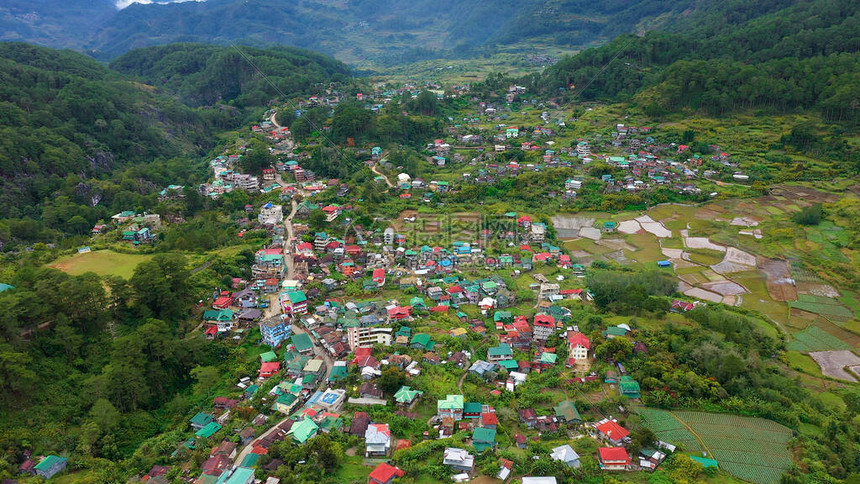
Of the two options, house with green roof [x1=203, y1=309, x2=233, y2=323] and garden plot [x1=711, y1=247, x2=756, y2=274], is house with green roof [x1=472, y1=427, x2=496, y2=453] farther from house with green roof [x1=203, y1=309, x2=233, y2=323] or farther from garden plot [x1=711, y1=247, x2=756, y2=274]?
garden plot [x1=711, y1=247, x2=756, y2=274]

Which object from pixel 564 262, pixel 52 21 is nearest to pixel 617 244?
pixel 564 262

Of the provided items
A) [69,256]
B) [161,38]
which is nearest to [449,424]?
[69,256]

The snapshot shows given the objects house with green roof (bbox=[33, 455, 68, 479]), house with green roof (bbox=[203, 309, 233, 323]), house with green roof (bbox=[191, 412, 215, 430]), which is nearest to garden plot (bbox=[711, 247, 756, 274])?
house with green roof (bbox=[203, 309, 233, 323])

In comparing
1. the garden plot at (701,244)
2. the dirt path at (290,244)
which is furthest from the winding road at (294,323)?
the garden plot at (701,244)

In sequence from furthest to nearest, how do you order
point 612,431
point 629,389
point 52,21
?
point 52,21
point 629,389
point 612,431

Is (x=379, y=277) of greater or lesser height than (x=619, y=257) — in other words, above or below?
above

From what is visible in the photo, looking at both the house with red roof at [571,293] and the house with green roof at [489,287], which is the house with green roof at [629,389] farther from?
the house with green roof at [489,287]

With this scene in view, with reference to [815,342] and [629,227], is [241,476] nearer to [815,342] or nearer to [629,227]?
[815,342]
